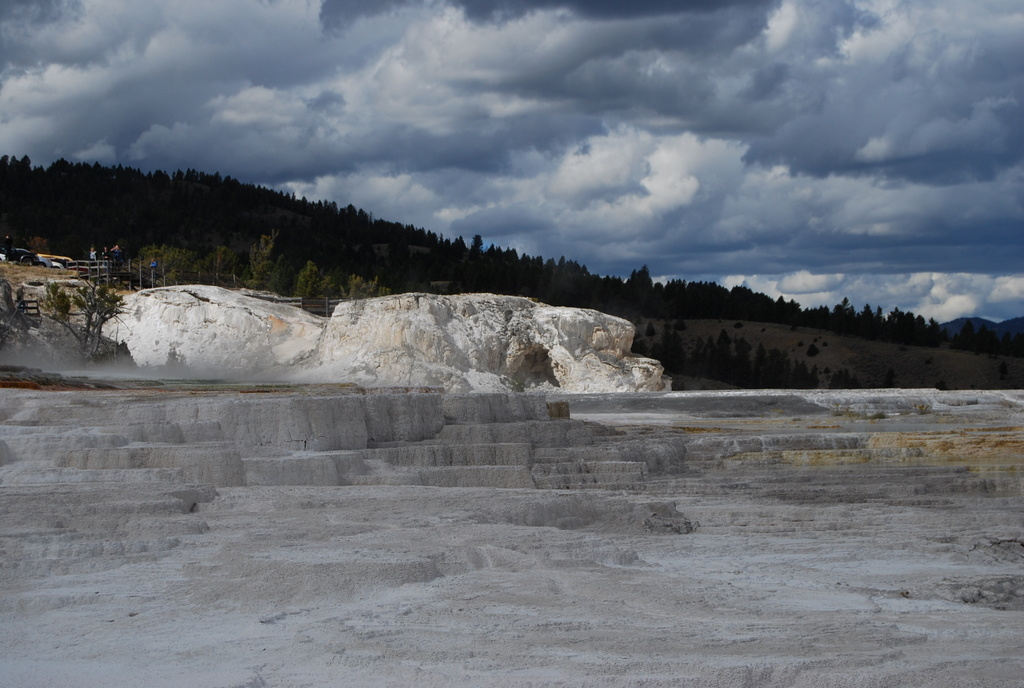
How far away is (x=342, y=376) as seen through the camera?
2881 cm

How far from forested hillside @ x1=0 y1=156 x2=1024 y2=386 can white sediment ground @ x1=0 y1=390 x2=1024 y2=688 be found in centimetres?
3707

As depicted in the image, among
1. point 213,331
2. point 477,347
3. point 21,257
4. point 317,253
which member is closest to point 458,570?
point 477,347

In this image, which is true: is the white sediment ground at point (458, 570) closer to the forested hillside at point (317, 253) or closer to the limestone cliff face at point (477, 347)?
the limestone cliff face at point (477, 347)

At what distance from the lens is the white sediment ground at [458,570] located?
4613 mm

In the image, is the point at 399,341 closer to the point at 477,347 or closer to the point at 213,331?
the point at 477,347

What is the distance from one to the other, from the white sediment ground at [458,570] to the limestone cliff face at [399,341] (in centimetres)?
1768

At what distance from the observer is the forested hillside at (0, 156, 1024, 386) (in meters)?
60.1

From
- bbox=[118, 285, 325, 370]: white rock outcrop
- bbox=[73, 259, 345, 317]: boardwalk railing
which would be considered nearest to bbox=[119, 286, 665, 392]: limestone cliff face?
bbox=[118, 285, 325, 370]: white rock outcrop

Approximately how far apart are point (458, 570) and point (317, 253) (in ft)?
240

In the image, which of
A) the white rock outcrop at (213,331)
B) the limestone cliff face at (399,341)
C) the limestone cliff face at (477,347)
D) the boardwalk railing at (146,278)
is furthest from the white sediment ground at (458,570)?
the boardwalk railing at (146,278)

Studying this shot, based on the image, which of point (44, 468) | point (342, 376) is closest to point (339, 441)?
point (44, 468)

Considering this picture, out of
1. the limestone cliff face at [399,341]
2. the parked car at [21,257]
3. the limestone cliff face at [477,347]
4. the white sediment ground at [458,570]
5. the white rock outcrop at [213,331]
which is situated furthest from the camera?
the parked car at [21,257]

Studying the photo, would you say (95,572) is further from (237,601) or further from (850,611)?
(850,611)

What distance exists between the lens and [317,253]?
255 feet
